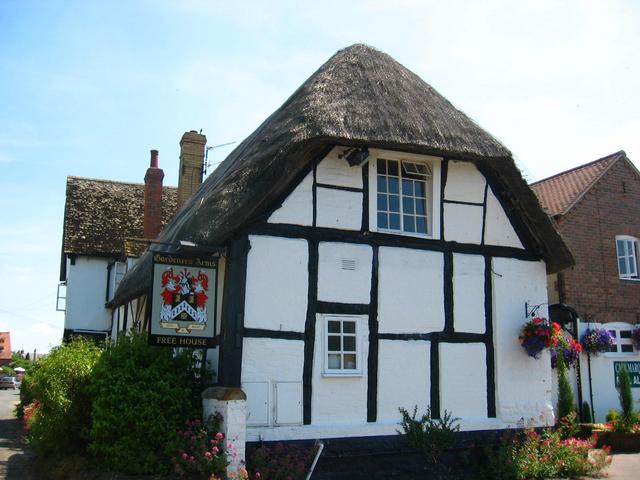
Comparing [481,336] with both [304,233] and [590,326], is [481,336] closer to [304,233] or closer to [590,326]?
[304,233]

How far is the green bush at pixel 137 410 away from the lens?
810 cm

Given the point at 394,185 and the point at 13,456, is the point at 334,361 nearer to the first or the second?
the point at 394,185

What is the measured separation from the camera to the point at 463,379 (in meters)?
10.1

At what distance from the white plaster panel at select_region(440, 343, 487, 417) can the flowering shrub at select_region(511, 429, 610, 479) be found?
0.83 metres

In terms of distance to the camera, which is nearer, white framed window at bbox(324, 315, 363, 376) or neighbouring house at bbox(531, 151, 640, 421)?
white framed window at bbox(324, 315, 363, 376)

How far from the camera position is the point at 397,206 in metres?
10.5

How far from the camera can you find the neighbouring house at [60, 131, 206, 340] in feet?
62.9

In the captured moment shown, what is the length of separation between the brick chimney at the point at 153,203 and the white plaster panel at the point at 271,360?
10858 millimetres

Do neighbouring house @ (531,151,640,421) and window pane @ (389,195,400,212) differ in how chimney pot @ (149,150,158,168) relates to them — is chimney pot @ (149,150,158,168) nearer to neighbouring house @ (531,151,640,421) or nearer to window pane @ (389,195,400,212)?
window pane @ (389,195,400,212)

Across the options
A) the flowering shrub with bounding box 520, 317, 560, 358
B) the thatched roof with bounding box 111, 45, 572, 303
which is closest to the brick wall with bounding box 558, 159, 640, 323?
the thatched roof with bounding box 111, 45, 572, 303

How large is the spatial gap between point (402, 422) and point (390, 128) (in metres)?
4.46

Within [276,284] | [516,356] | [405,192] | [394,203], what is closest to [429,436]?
[516,356]

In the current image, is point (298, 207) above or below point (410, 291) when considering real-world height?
above

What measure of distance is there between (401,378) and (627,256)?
404 inches
